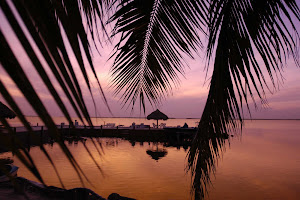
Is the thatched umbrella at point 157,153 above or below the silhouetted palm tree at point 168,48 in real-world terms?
below

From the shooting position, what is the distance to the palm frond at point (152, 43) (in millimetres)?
1859

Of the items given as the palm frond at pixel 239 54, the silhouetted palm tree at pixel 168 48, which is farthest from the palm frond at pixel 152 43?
the palm frond at pixel 239 54

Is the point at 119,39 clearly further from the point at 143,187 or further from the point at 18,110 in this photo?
the point at 143,187

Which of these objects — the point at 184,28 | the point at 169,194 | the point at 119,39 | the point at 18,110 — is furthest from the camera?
the point at 169,194

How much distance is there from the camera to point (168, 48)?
216cm

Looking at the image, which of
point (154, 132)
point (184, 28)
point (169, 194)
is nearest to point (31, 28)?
point (184, 28)

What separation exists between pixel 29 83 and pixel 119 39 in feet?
6.47

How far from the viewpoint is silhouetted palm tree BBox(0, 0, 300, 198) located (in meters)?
0.25

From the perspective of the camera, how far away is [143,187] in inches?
433

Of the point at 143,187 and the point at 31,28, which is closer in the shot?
the point at 31,28

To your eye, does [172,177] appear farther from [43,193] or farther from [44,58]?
[44,58]

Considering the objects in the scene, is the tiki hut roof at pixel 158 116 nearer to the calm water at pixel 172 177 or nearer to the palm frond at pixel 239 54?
the calm water at pixel 172 177

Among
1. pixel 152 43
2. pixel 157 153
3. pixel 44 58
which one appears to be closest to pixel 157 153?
pixel 157 153

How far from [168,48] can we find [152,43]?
0.67 ft
